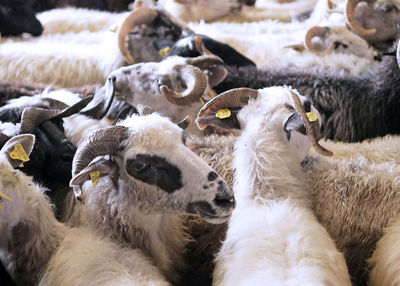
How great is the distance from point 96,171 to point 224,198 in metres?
0.55

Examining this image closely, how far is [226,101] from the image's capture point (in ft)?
8.52

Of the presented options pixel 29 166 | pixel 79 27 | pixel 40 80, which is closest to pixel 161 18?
pixel 40 80

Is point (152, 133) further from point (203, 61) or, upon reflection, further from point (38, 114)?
point (203, 61)

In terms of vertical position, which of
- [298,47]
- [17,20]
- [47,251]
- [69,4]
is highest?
[298,47]

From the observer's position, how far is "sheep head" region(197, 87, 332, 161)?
247 cm

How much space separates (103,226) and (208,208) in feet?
1.75

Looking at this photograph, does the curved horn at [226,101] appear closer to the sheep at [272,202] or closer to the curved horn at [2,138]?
the sheep at [272,202]

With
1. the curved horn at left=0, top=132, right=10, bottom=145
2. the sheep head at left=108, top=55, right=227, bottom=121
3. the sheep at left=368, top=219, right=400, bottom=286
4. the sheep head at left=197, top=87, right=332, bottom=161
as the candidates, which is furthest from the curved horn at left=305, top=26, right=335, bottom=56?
the curved horn at left=0, top=132, right=10, bottom=145

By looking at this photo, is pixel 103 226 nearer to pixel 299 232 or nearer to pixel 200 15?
pixel 299 232

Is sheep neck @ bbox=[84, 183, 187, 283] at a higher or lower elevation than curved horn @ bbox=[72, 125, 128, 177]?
lower

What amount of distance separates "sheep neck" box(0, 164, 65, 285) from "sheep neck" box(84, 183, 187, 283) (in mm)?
220

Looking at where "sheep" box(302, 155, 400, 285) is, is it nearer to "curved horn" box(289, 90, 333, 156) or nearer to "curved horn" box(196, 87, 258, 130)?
"curved horn" box(289, 90, 333, 156)

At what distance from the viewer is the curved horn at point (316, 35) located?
4.27 m

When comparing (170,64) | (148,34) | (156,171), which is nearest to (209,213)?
(156,171)
